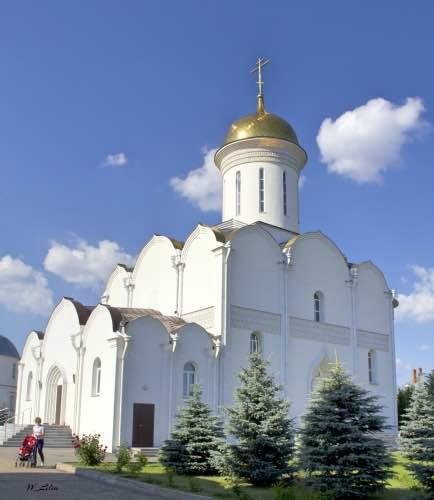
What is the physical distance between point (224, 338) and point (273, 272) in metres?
3.88

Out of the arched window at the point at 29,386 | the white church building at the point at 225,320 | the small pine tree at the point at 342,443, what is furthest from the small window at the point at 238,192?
the small pine tree at the point at 342,443

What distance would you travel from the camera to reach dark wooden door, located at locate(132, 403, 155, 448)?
66.2 ft

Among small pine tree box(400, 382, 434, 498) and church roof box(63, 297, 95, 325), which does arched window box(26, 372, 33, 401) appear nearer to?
church roof box(63, 297, 95, 325)

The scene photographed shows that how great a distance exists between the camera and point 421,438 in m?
11.3

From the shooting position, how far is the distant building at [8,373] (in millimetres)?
48594

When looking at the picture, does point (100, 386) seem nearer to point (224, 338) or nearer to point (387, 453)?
point (224, 338)

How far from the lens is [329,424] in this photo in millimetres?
10602

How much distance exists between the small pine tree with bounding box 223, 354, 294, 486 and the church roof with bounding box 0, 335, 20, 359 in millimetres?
42552

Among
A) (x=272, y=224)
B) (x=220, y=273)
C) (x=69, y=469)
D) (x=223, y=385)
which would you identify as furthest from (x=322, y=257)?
(x=69, y=469)

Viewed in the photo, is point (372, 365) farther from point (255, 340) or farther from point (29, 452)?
point (29, 452)

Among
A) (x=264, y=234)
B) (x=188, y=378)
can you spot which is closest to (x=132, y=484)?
(x=188, y=378)

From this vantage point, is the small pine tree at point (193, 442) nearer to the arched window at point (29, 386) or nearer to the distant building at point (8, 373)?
the arched window at point (29, 386)

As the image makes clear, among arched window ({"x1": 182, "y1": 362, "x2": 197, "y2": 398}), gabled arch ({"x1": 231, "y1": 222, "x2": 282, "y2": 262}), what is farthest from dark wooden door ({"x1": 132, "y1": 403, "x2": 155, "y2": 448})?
gabled arch ({"x1": 231, "y1": 222, "x2": 282, "y2": 262})

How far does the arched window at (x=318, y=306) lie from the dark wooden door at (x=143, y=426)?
28.1 feet
